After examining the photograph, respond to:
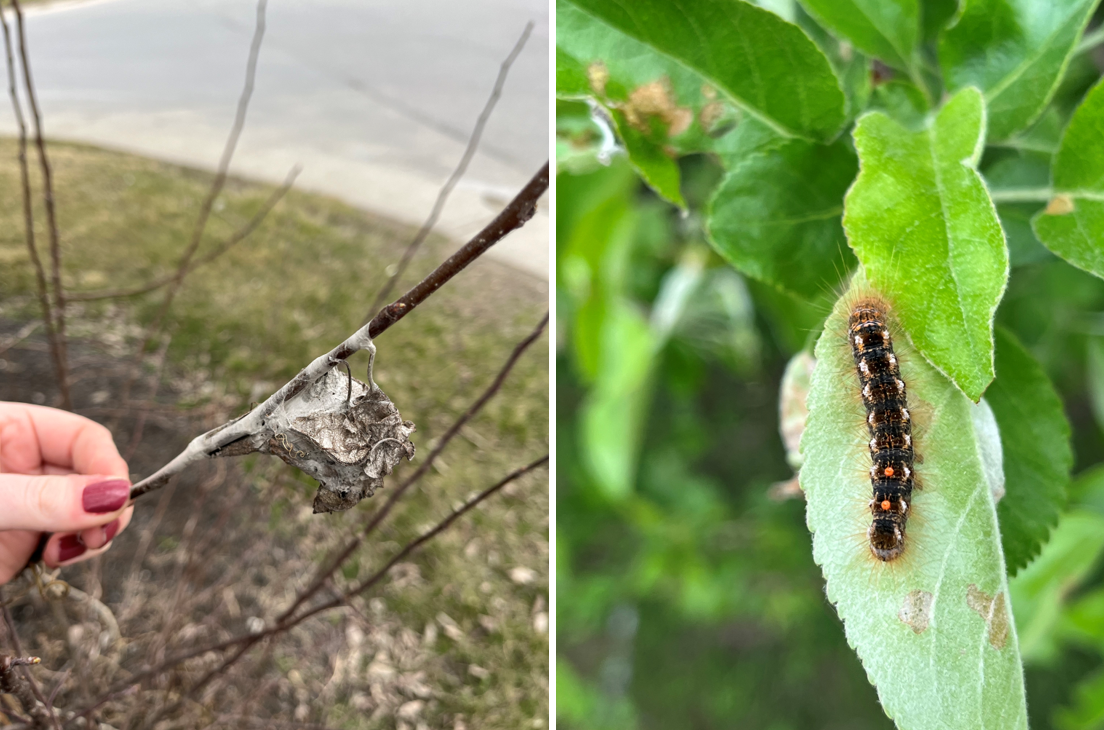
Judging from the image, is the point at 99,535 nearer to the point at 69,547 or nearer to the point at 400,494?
the point at 69,547

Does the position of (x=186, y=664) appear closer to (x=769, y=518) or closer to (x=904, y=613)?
(x=769, y=518)

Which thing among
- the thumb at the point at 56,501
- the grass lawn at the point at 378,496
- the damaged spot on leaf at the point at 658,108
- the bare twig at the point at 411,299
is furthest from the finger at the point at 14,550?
the damaged spot on leaf at the point at 658,108

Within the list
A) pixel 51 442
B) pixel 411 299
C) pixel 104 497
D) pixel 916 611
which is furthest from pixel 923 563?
pixel 51 442

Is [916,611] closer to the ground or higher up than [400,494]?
higher up

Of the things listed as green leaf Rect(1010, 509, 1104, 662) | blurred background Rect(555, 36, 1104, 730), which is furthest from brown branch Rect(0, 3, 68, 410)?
green leaf Rect(1010, 509, 1104, 662)

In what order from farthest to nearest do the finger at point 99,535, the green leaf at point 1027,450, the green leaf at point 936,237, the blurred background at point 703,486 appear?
1. the blurred background at point 703,486
2. the finger at point 99,535
3. the green leaf at point 1027,450
4. the green leaf at point 936,237

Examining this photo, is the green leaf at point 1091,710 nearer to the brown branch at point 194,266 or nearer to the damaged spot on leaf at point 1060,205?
the damaged spot on leaf at point 1060,205
